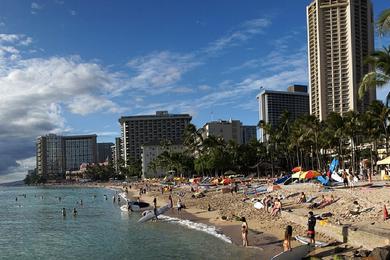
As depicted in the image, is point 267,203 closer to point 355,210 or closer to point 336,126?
point 355,210

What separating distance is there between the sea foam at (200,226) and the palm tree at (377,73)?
490 inches

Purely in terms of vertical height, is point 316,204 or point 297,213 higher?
point 316,204

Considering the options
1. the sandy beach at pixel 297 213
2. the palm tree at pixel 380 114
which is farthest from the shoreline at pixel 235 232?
the palm tree at pixel 380 114

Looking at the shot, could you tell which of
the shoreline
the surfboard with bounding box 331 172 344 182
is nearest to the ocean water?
the shoreline

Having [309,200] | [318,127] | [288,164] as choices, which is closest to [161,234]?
[309,200]

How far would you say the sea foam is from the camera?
28.7 m

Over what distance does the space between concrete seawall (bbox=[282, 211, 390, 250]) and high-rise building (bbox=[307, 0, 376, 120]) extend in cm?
12066

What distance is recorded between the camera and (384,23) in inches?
767

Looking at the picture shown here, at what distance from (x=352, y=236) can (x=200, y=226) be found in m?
15.6

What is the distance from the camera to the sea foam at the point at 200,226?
28.7 metres

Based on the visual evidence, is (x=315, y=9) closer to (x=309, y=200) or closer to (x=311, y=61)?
(x=311, y=61)

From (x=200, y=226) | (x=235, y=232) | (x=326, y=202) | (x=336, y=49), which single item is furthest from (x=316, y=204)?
(x=336, y=49)

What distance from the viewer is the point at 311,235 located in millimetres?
22062

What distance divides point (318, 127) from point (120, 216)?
41255 mm
